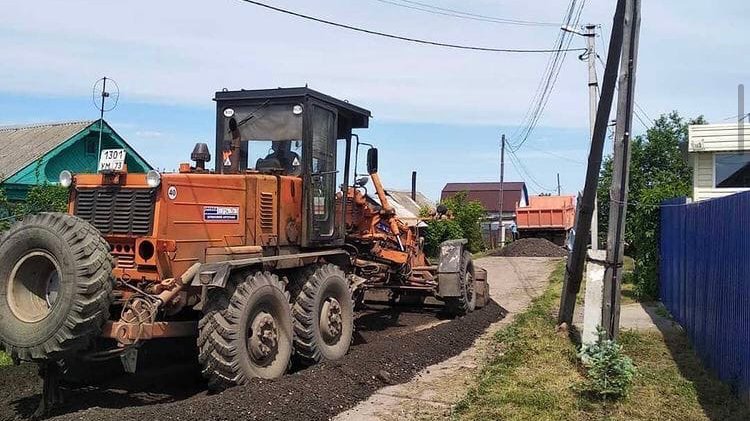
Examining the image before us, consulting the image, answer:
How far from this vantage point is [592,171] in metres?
9.69

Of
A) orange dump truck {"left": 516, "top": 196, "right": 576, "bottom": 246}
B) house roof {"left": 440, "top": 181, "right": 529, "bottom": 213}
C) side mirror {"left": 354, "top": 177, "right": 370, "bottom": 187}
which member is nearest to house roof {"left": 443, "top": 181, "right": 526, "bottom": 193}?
house roof {"left": 440, "top": 181, "right": 529, "bottom": 213}

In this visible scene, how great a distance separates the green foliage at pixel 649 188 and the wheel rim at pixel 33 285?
12651 mm

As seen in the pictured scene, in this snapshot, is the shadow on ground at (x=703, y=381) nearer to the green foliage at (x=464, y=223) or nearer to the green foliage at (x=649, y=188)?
the green foliage at (x=649, y=188)

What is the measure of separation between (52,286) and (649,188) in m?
19.6

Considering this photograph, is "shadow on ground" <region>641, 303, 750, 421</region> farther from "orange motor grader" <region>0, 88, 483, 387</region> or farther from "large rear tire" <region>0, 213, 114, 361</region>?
"large rear tire" <region>0, 213, 114, 361</region>

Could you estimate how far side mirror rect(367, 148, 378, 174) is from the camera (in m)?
10.2

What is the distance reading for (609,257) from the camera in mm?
9109

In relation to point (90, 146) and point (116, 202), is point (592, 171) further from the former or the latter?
point (90, 146)

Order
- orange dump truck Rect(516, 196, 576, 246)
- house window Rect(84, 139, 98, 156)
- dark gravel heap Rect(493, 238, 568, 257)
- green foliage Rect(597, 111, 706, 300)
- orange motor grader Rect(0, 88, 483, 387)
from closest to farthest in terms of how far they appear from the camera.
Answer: orange motor grader Rect(0, 88, 483, 387), green foliage Rect(597, 111, 706, 300), house window Rect(84, 139, 98, 156), dark gravel heap Rect(493, 238, 568, 257), orange dump truck Rect(516, 196, 576, 246)

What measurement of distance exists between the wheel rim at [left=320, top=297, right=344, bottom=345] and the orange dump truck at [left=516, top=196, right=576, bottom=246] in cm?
2994

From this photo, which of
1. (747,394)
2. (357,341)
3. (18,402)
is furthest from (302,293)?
(747,394)

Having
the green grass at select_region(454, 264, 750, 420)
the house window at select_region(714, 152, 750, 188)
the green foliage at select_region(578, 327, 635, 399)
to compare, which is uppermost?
the house window at select_region(714, 152, 750, 188)

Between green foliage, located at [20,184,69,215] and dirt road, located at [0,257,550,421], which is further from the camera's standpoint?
green foliage, located at [20,184,69,215]

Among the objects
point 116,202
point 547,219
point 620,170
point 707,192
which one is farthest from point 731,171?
point 547,219
